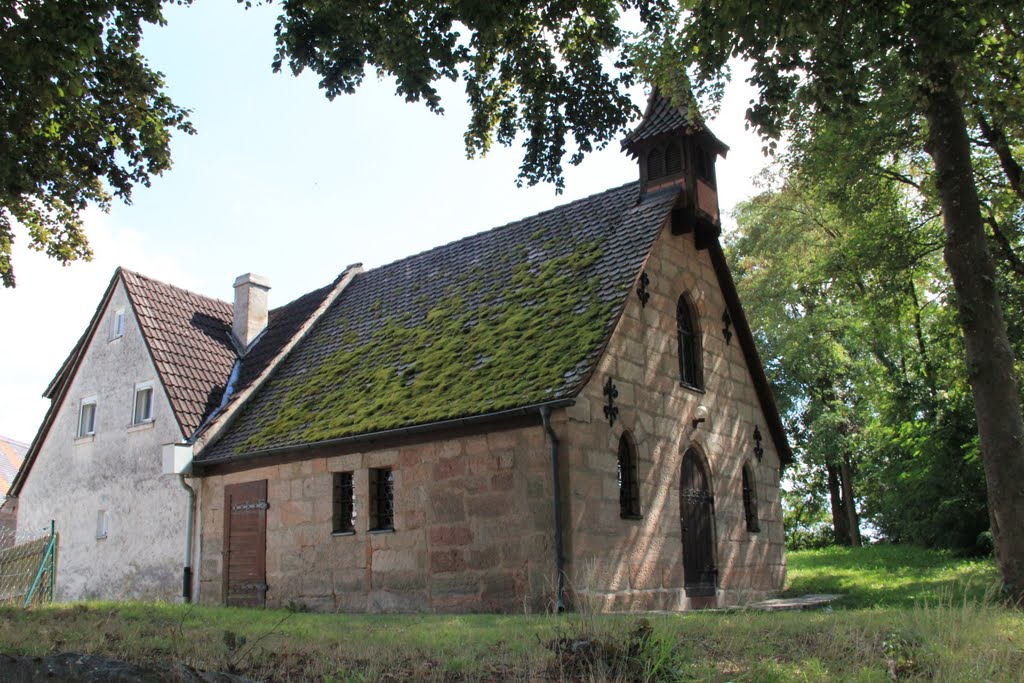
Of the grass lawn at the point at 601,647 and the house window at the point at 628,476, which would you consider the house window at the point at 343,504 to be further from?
the grass lawn at the point at 601,647

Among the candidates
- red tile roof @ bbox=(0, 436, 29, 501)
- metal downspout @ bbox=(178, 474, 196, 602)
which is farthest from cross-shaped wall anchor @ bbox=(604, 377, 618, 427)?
red tile roof @ bbox=(0, 436, 29, 501)

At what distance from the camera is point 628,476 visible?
43.6ft

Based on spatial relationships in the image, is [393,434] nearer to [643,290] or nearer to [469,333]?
[469,333]

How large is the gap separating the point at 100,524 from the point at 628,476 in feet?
41.2

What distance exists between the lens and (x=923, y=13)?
294 inches

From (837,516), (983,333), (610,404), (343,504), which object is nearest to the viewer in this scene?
(983,333)

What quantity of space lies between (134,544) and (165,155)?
10.2 meters

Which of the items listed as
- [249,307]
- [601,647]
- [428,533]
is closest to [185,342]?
[249,307]

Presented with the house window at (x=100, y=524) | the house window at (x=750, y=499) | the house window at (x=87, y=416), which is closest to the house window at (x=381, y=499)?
the house window at (x=750, y=499)

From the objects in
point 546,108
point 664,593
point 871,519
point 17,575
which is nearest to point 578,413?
point 664,593

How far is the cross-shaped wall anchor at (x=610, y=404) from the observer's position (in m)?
12.7

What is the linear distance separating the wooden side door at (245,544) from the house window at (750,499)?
9092 millimetres

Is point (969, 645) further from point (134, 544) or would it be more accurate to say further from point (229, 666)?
point (134, 544)

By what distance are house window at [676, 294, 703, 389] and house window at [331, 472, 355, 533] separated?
6240mm
